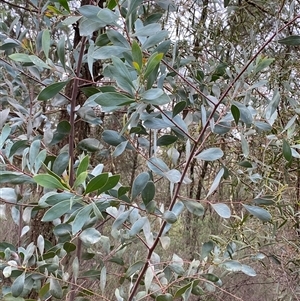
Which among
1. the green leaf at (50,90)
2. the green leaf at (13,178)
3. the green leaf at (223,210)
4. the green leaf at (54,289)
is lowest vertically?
the green leaf at (54,289)

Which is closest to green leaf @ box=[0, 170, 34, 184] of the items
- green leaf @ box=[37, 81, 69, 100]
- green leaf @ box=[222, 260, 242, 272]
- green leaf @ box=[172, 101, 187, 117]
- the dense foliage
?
the dense foliage

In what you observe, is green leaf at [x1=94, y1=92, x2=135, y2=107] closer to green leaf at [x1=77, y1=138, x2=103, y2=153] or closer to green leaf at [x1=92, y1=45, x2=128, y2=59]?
green leaf at [x1=92, y1=45, x2=128, y2=59]

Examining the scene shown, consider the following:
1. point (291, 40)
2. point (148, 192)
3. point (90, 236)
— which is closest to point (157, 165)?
point (148, 192)

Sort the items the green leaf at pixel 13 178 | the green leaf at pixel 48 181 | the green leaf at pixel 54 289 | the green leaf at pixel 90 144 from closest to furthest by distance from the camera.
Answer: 1. the green leaf at pixel 48 181
2. the green leaf at pixel 13 178
3. the green leaf at pixel 54 289
4. the green leaf at pixel 90 144

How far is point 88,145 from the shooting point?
641mm

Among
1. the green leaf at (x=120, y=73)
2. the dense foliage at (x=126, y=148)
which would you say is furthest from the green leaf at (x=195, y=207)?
the green leaf at (x=120, y=73)

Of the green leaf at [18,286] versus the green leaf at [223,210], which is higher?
the green leaf at [223,210]

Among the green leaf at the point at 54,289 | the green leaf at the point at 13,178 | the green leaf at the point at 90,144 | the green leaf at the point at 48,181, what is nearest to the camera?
the green leaf at the point at 48,181

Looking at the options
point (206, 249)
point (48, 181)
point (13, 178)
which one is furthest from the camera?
point (206, 249)

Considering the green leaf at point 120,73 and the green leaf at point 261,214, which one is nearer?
the green leaf at point 120,73

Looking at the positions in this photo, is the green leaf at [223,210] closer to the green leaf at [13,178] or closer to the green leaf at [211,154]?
the green leaf at [211,154]

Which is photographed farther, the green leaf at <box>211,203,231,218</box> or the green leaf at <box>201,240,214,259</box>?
the green leaf at <box>201,240,214,259</box>

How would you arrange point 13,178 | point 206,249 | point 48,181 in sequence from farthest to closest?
point 206,249
point 13,178
point 48,181

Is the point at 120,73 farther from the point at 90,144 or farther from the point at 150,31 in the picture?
the point at 90,144
